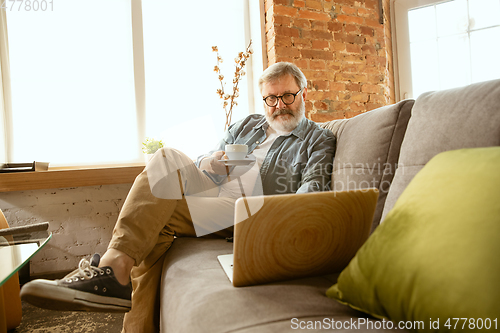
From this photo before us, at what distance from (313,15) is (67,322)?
2569 millimetres

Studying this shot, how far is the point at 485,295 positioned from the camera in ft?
1.26

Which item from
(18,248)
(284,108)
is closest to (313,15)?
(284,108)

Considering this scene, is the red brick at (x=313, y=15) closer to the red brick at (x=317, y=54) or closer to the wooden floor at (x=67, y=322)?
the red brick at (x=317, y=54)

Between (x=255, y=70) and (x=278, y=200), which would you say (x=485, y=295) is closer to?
(x=278, y=200)

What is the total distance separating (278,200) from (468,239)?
13.3 inches

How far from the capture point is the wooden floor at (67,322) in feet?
4.45

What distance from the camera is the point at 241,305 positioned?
0.60 metres

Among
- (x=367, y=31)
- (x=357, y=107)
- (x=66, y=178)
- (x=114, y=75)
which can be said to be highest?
(x=367, y=31)

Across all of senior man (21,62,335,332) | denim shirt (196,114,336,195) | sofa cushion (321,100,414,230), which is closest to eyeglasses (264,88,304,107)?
senior man (21,62,335,332)

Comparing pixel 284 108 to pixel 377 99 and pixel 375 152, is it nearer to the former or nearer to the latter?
pixel 375 152

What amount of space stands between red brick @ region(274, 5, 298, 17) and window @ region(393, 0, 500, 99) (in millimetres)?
998

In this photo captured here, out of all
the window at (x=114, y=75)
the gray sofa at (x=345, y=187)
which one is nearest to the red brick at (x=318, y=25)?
the window at (x=114, y=75)

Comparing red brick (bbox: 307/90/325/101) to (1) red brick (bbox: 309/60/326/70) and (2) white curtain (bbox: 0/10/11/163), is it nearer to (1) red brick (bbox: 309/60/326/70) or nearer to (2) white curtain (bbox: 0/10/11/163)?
(1) red brick (bbox: 309/60/326/70)

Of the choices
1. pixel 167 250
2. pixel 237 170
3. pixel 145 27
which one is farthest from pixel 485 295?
pixel 145 27
